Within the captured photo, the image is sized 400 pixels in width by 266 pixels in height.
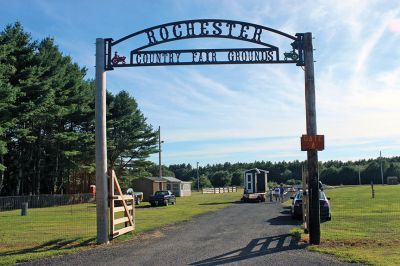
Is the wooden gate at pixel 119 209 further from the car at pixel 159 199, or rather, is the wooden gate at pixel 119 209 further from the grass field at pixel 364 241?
the car at pixel 159 199

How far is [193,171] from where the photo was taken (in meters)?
158

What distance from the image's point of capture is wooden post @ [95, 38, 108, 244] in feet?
46.3

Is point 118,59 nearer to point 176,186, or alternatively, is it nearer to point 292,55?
point 292,55

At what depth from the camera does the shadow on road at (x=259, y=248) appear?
10.5m

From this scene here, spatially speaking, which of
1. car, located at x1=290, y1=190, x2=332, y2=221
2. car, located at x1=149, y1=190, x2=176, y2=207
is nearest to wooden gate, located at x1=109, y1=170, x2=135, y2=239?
car, located at x1=290, y1=190, x2=332, y2=221

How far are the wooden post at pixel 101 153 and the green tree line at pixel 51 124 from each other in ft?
62.9

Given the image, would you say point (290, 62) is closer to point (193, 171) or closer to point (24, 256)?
point (24, 256)

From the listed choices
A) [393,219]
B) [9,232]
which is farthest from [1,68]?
[393,219]

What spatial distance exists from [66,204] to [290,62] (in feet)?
124

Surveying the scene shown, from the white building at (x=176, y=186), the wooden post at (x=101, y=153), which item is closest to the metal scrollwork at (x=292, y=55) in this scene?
the wooden post at (x=101, y=153)

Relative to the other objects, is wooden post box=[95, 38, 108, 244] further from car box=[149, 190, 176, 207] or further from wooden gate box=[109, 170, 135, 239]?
car box=[149, 190, 176, 207]

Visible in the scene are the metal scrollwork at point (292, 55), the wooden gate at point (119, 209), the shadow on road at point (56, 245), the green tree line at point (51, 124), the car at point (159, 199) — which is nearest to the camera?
the shadow on road at point (56, 245)

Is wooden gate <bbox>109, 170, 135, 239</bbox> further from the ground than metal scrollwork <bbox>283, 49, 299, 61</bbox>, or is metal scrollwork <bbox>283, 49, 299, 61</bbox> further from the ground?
metal scrollwork <bbox>283, 49, 299, 61</bbox>

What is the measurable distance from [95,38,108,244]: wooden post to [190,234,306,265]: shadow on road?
4217 mm
